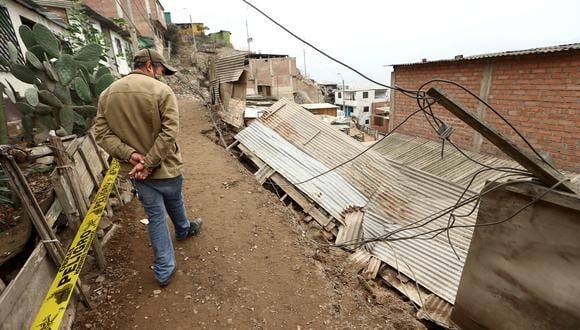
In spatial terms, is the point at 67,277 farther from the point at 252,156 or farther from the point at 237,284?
the point at 252,156

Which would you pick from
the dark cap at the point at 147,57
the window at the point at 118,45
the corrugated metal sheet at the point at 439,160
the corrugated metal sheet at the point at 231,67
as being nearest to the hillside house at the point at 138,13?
the window at the point at 118,45

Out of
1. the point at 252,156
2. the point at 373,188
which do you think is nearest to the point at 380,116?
the point at 373,188

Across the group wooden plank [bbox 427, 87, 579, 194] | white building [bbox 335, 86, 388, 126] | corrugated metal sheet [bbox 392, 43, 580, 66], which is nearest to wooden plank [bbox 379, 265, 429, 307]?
wooden plank [bbox 427, 87, 579, 194]

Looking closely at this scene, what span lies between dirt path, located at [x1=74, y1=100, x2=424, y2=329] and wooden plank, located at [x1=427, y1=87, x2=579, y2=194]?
81.8 inches

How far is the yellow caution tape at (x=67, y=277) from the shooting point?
168 centimetres

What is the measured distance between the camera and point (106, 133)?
245 centimetres

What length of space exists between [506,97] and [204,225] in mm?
7998

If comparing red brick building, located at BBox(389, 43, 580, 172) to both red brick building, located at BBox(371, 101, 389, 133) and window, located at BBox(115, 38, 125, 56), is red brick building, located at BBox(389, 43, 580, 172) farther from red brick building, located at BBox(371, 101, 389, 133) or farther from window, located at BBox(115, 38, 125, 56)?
red brick building, located at BBox(371, 101, 389, 133)

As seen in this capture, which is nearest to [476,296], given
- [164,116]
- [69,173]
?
[164,116]

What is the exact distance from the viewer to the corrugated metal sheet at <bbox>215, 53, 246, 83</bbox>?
981cm

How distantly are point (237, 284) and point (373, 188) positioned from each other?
13.2 feet

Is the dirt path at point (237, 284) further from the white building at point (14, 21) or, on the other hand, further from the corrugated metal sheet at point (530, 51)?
the corrugated metal sheet at point (530, 51)

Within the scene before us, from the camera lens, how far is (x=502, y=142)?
197 centimetres

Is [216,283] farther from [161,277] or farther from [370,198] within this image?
[370,198]
